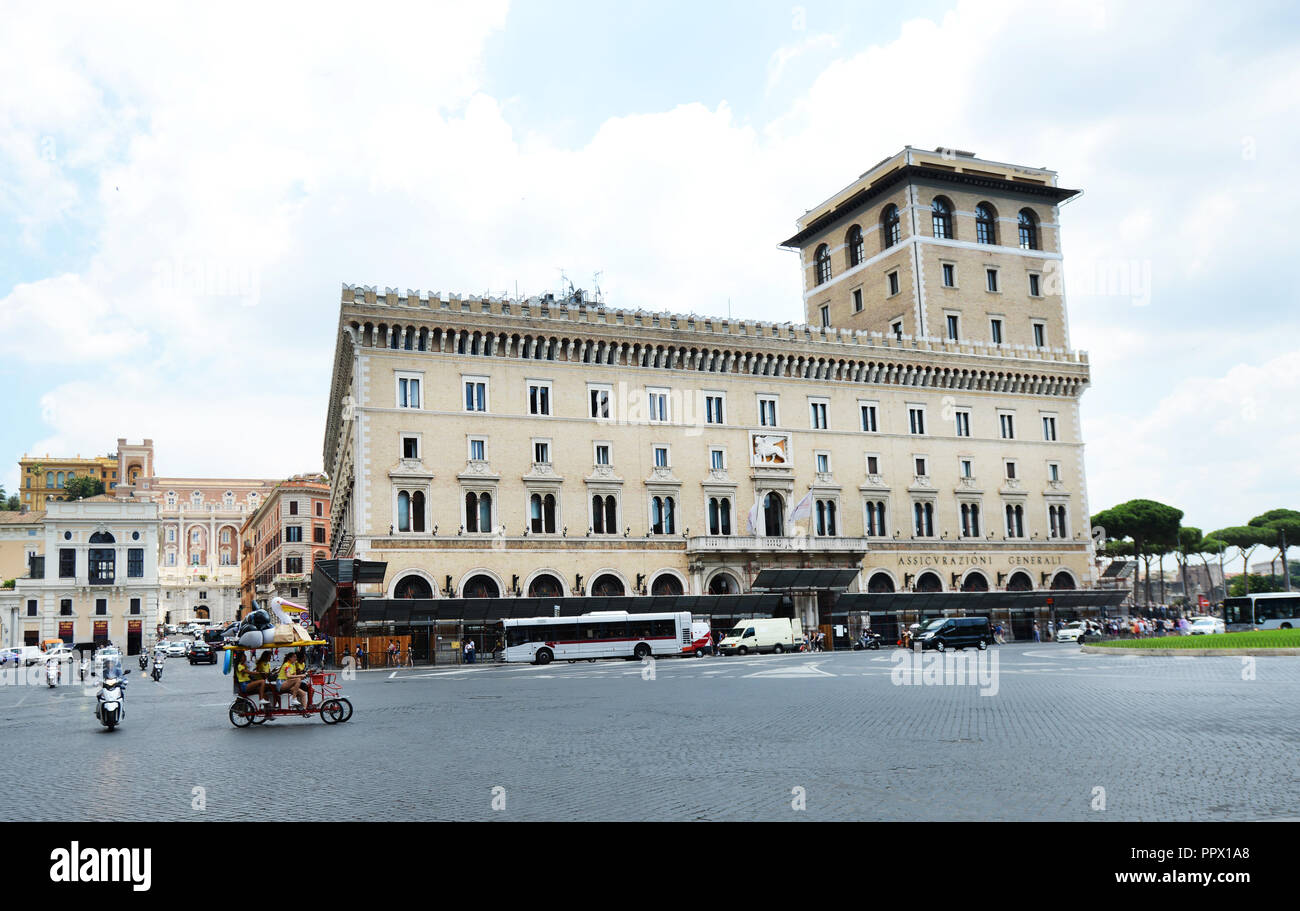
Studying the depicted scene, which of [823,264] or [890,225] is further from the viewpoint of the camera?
[823,264]

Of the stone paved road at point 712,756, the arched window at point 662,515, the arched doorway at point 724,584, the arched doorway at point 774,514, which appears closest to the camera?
the stone paved road at point 712,756

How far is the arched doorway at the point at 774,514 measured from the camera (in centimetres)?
5941

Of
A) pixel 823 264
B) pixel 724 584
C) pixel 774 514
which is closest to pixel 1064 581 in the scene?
pixel 774 514

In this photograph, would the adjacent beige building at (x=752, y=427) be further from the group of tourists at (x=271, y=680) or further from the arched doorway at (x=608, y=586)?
the group of tourists at (x=271, y=680)

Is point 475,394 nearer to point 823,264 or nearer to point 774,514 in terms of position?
point 774,514

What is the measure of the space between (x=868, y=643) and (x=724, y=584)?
7.98 meters

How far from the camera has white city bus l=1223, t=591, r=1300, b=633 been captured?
173ft

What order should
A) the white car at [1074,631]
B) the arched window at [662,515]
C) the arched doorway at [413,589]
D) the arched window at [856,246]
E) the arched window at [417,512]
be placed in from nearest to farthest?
the arched doorway at [413,589] → the arched window at [417,512] → the arched window at [662,515] → the white car at [1074,631] → the arched window at [856,246]

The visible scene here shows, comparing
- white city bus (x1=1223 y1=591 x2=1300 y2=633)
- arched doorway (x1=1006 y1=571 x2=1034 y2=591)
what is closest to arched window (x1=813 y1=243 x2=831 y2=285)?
arched doorway (x1=1006 y1=571 x2=1034 y2=591)

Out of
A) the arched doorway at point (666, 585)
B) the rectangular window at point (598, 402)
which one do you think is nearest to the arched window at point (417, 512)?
the rectangular window at point (598, 402)

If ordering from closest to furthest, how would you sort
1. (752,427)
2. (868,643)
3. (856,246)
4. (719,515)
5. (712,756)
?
1. (712,756)
2. (868,643)
3. (719,515)
4. (752,427)
5. (856,246)

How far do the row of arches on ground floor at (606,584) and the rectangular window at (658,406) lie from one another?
26.4 feet

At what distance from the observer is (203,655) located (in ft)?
199
